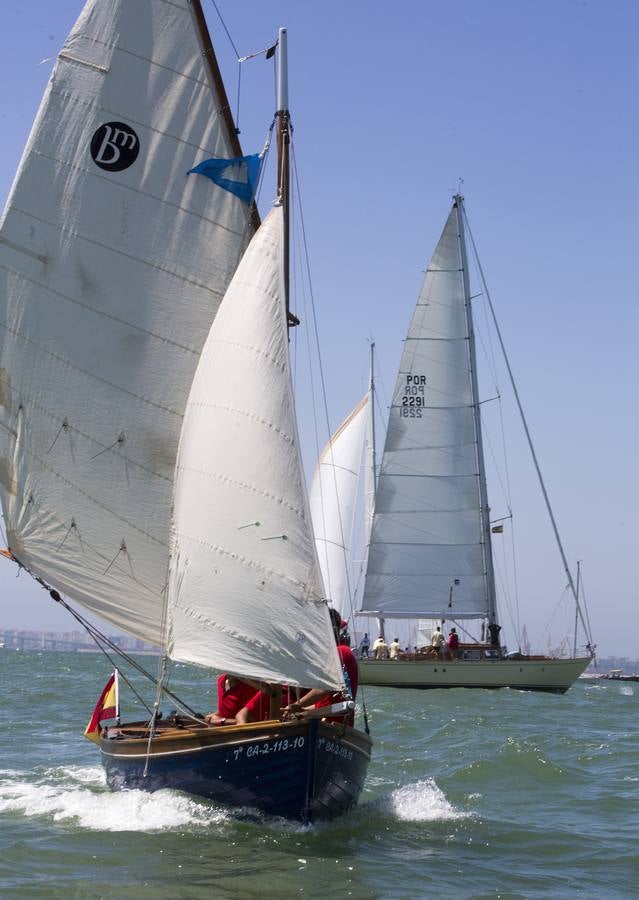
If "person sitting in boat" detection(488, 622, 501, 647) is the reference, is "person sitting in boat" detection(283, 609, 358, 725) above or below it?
below

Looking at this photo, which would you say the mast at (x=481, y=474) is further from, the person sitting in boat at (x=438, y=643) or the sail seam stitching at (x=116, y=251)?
the sail seam stitching at (x=116, y=251)

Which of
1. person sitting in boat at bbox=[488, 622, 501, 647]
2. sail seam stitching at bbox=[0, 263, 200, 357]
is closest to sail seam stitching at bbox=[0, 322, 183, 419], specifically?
sail seam stitching at bbox=[0, 263, 200, 357]

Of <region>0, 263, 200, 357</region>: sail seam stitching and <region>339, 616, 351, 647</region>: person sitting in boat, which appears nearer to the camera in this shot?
<region>339, 616, 351, 647</region>: person sitting in boat

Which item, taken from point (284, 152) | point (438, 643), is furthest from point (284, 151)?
point (438, 643)

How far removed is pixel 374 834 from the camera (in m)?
13.4

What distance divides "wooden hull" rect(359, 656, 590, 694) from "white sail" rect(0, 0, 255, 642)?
→ 24.8 m

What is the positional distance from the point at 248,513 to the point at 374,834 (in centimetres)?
378

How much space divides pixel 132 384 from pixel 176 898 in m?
6.44

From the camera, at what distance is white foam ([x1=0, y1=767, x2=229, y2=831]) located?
42.2ft

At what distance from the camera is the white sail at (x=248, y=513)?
41.4 ft

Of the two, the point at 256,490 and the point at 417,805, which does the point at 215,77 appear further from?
the point at 417,805

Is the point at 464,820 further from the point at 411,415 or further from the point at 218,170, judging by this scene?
the point at 411,415

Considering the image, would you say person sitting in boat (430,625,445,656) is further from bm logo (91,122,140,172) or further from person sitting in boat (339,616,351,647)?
bm logo (91,122,140,172)

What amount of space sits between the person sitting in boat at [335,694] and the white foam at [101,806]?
→ 133cm
